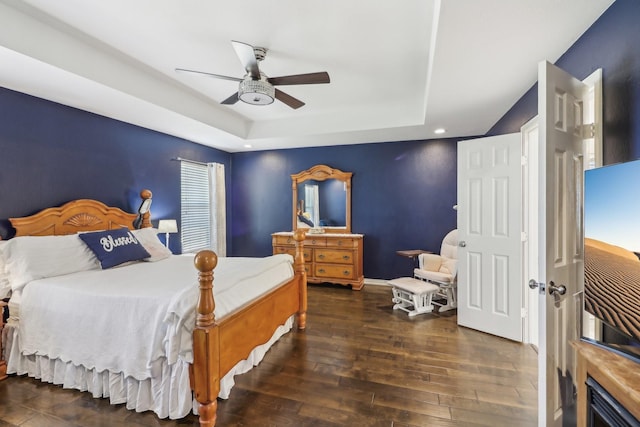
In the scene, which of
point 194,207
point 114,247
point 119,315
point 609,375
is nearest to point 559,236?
point 609,375

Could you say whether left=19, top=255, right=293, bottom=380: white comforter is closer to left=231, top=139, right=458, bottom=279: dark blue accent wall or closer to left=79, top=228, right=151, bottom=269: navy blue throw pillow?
left=79, top=228, right=151, bottom=269: navy blue throw pillow

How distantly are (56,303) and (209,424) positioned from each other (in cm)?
144

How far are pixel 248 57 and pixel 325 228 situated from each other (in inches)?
133

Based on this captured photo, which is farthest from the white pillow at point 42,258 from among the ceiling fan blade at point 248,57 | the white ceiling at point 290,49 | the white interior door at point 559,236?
the white interior door at point 559,236

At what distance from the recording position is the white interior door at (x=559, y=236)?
148 centimetres

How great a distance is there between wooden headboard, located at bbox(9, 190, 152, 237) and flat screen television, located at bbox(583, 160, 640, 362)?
13.6ft

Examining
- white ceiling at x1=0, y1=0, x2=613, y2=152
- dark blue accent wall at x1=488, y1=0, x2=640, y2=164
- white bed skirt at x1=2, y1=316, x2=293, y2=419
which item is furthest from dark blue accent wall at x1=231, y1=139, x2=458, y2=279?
white bed skirt at x1=2, y1=316, x2=293, y2=419

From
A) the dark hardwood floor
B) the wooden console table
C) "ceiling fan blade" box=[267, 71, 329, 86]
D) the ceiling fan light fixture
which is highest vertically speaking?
"ceiling fan blade" box=[267, 71, 329, 86]

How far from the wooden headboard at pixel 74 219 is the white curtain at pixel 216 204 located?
130 cm

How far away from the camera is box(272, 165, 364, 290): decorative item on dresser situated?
4.72m

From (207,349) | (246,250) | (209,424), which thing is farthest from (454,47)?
(246,250)

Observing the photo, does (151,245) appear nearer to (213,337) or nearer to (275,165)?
(213,337)

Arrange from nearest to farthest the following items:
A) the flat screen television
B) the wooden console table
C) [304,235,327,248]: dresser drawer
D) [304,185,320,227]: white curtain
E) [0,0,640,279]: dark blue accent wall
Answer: the wooden console table
the flat screen television
[0,0,640,279]: dark blue accent wall
[304,235,327,248]: dresser drawer
[304,185,320,227]: white curtain

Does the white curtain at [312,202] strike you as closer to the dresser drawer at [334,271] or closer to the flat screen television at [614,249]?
the dresser drawer at [334,271]
